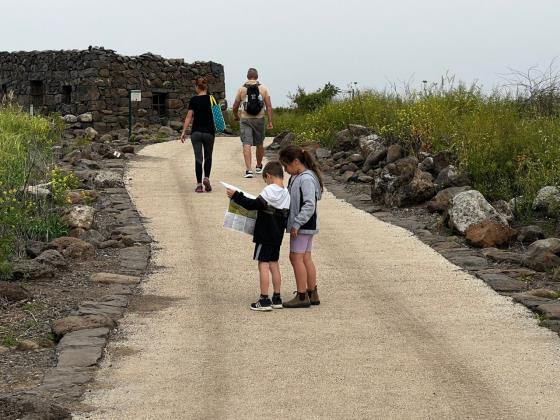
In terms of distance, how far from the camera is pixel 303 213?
26.8ft

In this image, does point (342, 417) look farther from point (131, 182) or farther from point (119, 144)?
point (119, 144)

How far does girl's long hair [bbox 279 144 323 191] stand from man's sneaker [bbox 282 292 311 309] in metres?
0.92

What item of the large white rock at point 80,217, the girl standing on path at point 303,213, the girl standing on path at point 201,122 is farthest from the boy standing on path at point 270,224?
the girl standing on path at point 201,122

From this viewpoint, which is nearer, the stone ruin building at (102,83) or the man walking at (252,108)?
the man walking at (252,108)

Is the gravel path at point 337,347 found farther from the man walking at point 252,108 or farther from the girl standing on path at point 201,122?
the man walking at point 252,108

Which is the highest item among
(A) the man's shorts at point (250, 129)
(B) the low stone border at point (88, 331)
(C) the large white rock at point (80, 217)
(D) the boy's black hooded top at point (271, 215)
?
(A) the man's shorts at point (250, 129)

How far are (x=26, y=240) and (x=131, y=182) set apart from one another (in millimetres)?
5337

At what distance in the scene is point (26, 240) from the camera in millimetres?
10883

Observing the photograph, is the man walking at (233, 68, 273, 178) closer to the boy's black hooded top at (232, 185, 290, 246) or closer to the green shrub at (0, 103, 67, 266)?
the green shrub at (0, 103, 67, 266)

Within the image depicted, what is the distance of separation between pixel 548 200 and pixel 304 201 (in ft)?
15.3

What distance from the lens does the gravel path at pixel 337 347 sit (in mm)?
5793

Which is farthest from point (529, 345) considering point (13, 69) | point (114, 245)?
point (13, 69)

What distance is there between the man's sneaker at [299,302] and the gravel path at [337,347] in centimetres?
11

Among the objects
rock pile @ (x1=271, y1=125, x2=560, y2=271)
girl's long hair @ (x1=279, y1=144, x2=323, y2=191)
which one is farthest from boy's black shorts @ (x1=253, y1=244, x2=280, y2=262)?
rock pile @ (x1=271, y1=125, x2=560, y2=271)
